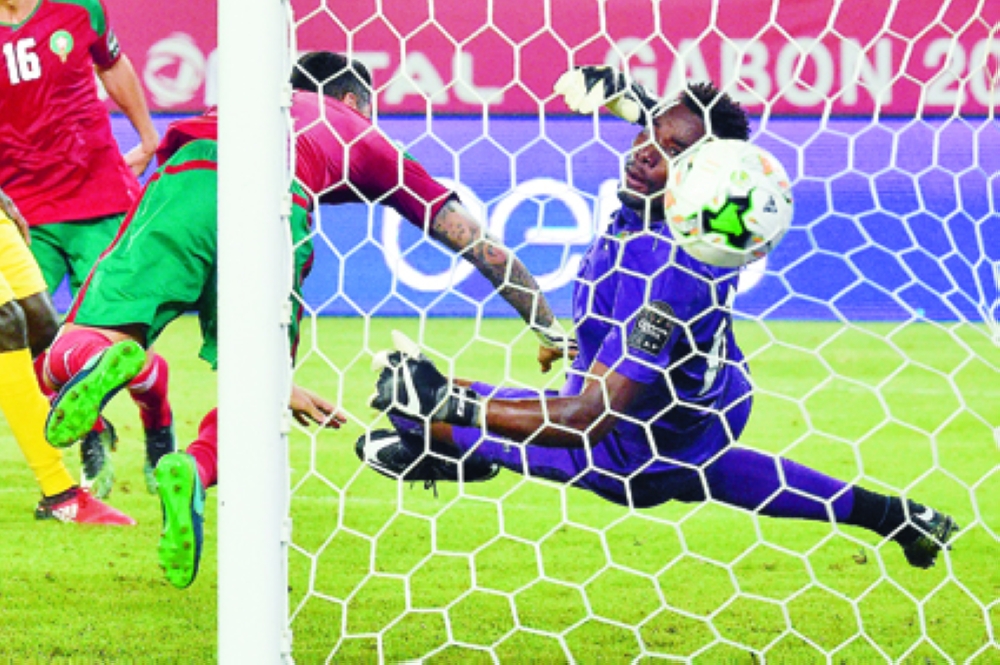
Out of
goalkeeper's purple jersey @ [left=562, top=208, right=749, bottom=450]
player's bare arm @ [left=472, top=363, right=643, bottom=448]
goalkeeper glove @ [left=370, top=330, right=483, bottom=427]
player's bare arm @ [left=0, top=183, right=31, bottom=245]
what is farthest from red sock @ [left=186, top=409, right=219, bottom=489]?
player's bare arm @ [left=0, top=183, right=31, bottom=245]

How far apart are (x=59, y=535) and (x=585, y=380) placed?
4.19 feet

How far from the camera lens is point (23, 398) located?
287cm

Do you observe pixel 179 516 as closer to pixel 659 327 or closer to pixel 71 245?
A: pixel 659 327

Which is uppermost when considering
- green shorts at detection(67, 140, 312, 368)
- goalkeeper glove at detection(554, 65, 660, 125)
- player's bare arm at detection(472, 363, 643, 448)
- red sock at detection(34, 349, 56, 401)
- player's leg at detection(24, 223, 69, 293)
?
goalkeeper glove at detection(554, 65, 660, 125)

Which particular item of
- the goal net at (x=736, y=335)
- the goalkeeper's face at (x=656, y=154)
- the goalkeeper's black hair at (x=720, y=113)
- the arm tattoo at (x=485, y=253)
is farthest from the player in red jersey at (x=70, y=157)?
the goalkeeper's black hair at (x=720, y=113)

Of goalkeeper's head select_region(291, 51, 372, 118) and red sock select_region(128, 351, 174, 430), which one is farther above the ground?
goalkeeper's head select_region(291, 51, 372, 118)

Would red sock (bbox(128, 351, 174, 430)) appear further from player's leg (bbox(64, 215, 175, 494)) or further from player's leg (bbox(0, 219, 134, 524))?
player's leg (bbox(0, 219, 134, 524))

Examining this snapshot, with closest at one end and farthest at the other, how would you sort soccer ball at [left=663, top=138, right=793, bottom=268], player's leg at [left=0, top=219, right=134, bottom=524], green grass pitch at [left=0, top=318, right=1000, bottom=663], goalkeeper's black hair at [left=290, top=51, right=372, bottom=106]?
soccer ball at [left=663, top=138, right=793, bottom=268] → green grass pitch at [left=0, top=318, right=1000, bottom=663] → goalkeeper's black hair at [left=290, top=51, right=372, bottom=106] → player's leg at [left=0, top=219, right=134, bottom=524]

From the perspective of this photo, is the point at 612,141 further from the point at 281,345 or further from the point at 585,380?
the point at 281,345

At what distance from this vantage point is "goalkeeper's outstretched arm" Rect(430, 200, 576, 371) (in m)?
2.44

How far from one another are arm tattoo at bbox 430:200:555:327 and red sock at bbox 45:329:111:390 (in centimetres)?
71

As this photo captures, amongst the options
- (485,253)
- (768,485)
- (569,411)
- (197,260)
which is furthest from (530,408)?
(197,260)

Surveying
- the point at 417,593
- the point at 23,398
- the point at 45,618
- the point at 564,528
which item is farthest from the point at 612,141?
the point at 45,618

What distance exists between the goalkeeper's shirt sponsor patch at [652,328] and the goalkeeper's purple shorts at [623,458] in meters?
0.23
